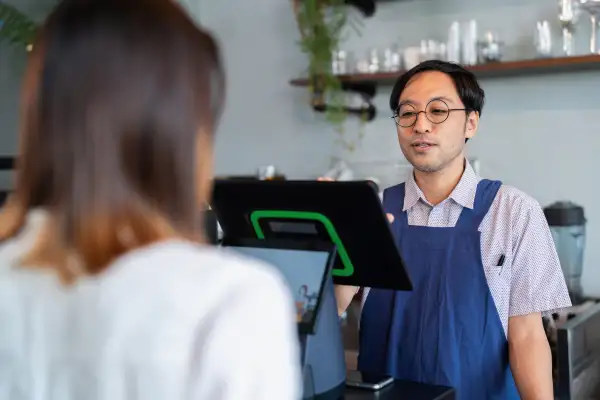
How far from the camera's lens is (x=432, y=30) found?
3.03m

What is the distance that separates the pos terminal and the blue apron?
490mm

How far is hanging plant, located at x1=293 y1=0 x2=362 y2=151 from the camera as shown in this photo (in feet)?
10.1

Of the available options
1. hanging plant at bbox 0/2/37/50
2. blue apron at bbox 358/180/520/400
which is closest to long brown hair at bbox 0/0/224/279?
blue apron at bbox 358/180/520/400

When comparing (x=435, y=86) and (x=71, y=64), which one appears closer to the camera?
(x=71, y=64)

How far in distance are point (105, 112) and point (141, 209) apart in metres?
0.09

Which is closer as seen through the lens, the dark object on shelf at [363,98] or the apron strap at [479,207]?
the apron strap at [479,207]

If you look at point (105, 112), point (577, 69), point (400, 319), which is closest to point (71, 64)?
point (105, 112)

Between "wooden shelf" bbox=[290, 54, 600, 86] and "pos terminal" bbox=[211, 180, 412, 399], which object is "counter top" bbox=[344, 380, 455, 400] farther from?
"wooden shelf" bbox=[290, 54, 600, 86]

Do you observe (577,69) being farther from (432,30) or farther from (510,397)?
(510,397)

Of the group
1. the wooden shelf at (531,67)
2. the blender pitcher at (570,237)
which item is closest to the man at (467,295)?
the blender pitcher at (570,237)

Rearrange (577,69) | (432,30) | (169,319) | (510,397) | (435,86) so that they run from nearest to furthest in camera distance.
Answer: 1. (169,319)
2. (510,397)
3. (435,86)
4. (577,69)
5. (432,30)

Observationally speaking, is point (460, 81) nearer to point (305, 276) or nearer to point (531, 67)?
point (305, 276)

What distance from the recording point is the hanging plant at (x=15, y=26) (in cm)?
316

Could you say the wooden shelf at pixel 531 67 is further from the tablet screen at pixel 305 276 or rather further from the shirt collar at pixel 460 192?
the tablet screen at pixel 305 276
